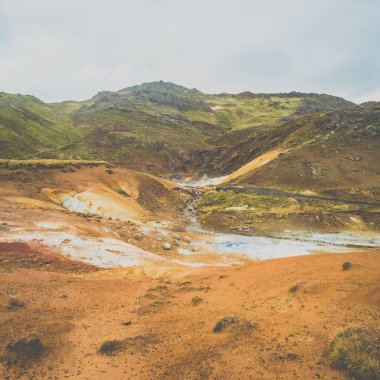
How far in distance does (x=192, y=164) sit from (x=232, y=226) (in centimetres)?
6505

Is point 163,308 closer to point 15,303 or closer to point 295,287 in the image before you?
point 295,287

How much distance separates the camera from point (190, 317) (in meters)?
14.6

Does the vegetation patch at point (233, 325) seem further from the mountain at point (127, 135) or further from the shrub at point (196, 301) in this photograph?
the mountain at point (127, 135)

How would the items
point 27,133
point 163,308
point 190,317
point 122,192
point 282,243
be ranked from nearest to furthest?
point 190,317, point 163,308, point 282,243, point 122,192, point 27,133

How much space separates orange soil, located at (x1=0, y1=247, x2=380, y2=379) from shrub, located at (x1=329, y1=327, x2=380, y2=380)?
369mm

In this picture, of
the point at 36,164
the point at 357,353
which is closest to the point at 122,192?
the point at 36,164

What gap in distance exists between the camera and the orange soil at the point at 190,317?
424 inches

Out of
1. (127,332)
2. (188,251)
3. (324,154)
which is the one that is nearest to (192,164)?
(324,154)

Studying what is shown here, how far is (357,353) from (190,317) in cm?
703

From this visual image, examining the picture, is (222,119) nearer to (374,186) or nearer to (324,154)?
(324,154)

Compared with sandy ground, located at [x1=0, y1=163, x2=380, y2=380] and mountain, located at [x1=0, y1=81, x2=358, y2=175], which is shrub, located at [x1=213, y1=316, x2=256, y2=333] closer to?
sandy ground, located at [x1=0, y1=163, x2=380, y2=380]

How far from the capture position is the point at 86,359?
11.7m

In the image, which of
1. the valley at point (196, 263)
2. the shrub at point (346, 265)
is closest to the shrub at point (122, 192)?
the valley at point (196, 263)

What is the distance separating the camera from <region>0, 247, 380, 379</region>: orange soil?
35.3 feet
